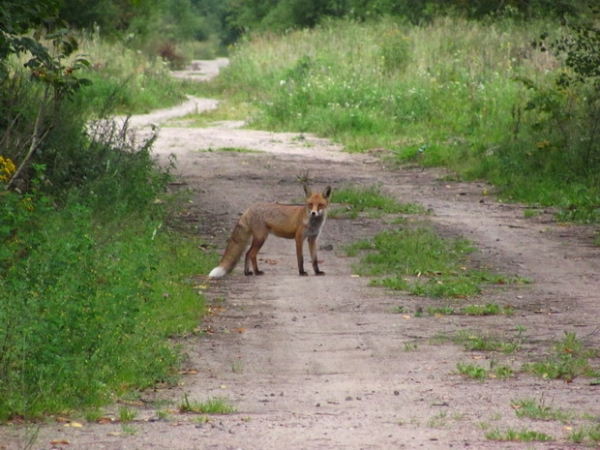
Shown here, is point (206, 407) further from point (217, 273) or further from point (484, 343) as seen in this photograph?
point (217, 273)

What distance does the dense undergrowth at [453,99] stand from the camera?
789 inches

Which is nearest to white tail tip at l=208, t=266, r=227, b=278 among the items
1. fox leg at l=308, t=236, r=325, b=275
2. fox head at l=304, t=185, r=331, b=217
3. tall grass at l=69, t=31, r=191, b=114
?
fox leg at l=308, t=236, r=325, b=275

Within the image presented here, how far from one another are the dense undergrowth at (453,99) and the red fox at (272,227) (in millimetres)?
5747

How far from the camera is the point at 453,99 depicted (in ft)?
90.6

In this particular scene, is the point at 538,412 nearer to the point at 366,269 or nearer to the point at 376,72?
the point at 366,269

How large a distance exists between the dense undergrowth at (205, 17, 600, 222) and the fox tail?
6339 mm

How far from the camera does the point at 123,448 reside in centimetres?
625

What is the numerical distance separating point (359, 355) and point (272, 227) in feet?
13.1

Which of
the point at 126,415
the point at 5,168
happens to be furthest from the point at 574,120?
the point at 126,415

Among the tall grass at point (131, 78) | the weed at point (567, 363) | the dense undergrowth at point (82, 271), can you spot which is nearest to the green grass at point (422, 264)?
the weed at point (567, 363)

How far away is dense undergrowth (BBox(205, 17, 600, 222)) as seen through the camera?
65.8ft

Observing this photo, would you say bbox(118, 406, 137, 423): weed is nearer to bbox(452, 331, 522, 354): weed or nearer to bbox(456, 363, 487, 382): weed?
bbox(456, 363, 487, 382): weed

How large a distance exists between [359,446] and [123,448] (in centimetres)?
130

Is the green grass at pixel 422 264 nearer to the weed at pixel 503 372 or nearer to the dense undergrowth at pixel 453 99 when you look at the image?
the weed at pixel 503 372
